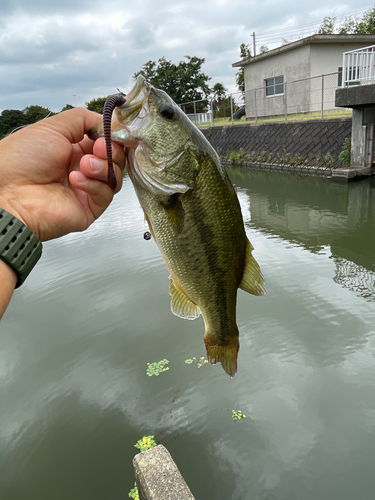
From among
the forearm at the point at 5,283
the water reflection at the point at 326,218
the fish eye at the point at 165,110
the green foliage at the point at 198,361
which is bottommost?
the green foliage at the point at 198,361

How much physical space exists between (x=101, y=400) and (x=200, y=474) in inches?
60.1

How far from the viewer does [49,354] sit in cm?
519

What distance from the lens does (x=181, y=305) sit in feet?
6.27

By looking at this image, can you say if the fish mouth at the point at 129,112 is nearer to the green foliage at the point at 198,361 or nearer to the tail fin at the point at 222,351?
the tail fin at the point at 222,351

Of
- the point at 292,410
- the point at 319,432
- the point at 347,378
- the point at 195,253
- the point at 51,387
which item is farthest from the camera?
the point at 51,387

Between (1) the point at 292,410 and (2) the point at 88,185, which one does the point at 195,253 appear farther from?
(1) the point at 292,410

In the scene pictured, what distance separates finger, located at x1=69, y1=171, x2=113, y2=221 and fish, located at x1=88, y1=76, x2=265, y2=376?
0.72 feet

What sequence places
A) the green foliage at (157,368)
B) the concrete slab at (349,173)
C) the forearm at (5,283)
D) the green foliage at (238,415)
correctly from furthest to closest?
the concrete slab at (349,173) → the green foliage at (157,368) → the green foliage at (238,415) → the forearm at (5,283)

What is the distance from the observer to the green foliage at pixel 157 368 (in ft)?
15.0

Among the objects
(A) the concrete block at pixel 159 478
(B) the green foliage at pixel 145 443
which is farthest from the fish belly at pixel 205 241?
(B) the green foliage at pixel 145 443

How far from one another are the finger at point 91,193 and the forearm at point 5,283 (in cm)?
51

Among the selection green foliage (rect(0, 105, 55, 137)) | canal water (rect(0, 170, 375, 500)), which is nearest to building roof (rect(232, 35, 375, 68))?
canal water (rect(0, 170, 375, 500))

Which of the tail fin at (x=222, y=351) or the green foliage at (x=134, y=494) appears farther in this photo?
the green foliage at (x=134, y=494)

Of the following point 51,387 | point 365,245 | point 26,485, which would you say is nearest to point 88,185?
point 26,485
